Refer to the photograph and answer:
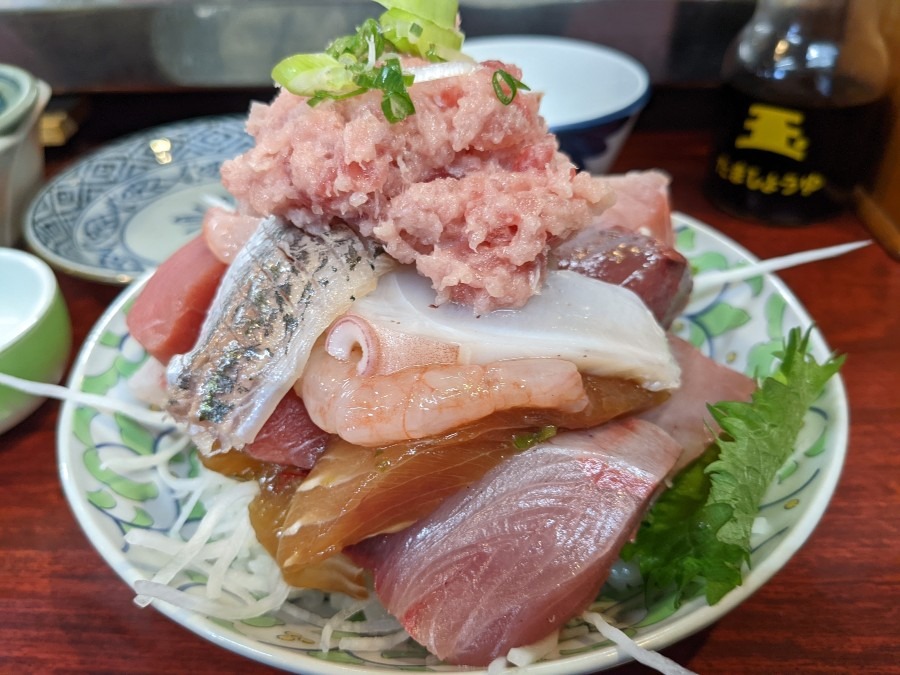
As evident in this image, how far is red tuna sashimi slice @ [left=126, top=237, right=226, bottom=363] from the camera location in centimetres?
146

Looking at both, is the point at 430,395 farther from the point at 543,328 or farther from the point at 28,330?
the point at 28,330

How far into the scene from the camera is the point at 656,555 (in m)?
1.30

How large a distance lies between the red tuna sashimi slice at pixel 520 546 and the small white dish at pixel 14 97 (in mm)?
2245

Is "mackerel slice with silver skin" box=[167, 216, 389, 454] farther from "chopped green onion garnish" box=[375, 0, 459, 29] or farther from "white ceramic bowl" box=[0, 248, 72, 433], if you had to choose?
"white ceramic bowl" box=[0, 248, 72, 433]

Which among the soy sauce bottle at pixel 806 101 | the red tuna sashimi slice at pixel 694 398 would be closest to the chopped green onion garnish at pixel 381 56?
the red tuna sashimi slice at pixel 694 398

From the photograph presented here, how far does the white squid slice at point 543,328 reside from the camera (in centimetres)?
122

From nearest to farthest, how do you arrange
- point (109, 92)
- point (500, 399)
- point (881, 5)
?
point (500, 399) < point (881, 5) < point (109, 92)

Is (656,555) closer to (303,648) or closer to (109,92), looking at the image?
(303,648)

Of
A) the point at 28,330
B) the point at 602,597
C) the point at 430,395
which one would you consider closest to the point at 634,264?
the point at 430,395

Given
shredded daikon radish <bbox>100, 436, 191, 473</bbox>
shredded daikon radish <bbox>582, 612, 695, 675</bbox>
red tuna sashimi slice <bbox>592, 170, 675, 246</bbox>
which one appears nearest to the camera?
shredded daikon radish <bbox>582, 612, 695, 675</bbox>

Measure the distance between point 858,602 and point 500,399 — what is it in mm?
936

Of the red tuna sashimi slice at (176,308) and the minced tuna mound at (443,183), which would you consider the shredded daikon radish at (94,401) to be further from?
the minced tuna mound at (443,183)

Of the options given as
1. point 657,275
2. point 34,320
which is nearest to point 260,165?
point 657,275

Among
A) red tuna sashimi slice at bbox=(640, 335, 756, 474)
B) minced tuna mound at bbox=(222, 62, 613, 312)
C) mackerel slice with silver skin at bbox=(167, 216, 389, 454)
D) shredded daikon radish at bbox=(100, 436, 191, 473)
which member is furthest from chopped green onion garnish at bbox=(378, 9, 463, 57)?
shredded daikon radish at bbox=(100, 436, 191, 473)
